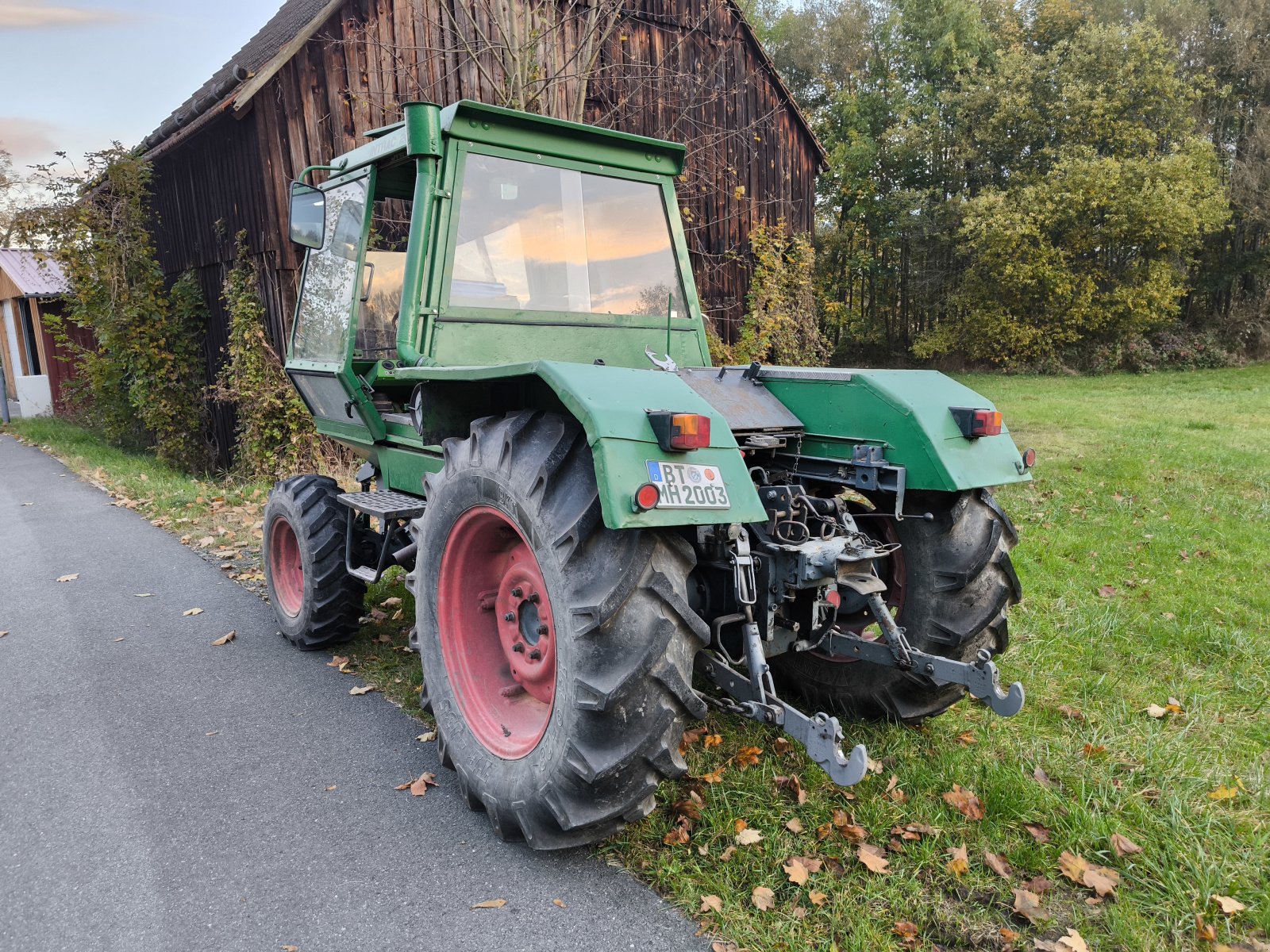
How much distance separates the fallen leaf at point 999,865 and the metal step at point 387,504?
Result: 2503 millimetres

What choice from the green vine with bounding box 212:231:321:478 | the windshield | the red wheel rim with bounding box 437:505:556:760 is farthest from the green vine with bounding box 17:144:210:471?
the red wheel rim with bounding box 437:505:556:760

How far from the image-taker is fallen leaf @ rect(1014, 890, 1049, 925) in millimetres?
2408

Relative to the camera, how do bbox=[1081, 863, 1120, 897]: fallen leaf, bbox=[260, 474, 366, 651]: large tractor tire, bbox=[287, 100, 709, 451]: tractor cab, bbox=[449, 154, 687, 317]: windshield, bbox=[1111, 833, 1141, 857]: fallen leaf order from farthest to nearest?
bbox=[260, 474, 366, 651]: large tractor tire
bbox=[449, 154, 687, 317]: windshield
bbox=[287, 100, 709, 451]: tractor cab
bbox=[1111, 833, 1141, 857]: fallen leaf
bbox=[1081, 863, 1120, 897]: fallen leaf

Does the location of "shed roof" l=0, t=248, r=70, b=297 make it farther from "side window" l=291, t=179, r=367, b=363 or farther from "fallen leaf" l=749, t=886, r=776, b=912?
"fallen leaf" l=749, t=886, r=776, b=912

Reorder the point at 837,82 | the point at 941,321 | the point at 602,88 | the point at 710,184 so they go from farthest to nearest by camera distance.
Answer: the point at 837,82 < the point at 941,321 < the point at 710,184 < the point at 602,88

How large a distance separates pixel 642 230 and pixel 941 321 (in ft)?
75.2

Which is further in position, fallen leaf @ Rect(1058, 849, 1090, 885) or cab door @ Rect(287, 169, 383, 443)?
cab door @ Rect(287, 169, 383, 443)

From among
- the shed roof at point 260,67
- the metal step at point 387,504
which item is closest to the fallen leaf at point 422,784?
the metal step at point 387,504

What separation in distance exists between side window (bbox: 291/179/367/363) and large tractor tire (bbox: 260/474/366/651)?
76cm

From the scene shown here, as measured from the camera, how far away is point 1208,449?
9.97m

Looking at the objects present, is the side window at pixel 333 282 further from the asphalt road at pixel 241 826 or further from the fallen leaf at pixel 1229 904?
the fallen leaf at pixel 1229 904

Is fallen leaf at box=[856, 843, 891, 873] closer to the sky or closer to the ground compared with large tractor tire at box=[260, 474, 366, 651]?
closer to the ground

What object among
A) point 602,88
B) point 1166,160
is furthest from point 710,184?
point 1166,160

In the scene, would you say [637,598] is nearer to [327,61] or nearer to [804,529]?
[804,529]
